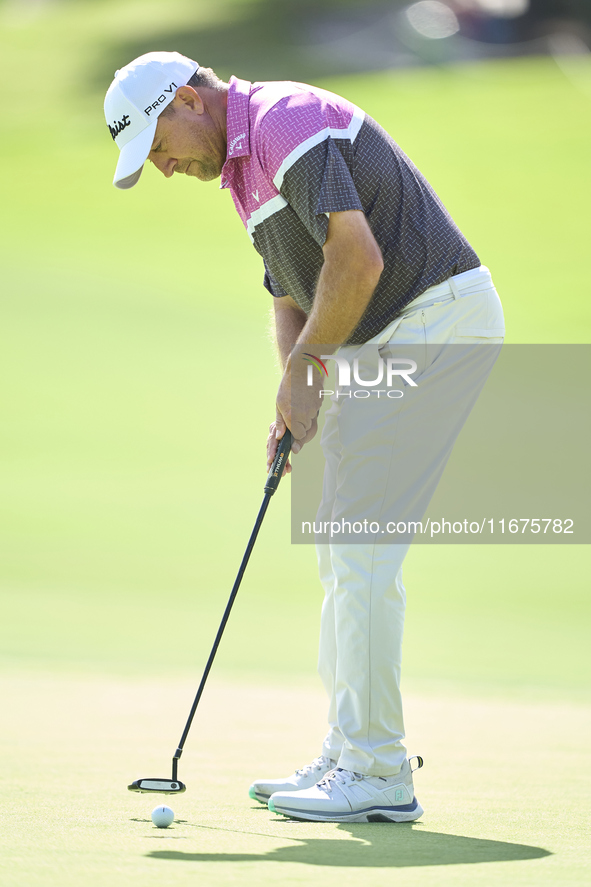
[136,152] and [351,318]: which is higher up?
[136,152]

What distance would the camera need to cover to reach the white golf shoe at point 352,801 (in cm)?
218

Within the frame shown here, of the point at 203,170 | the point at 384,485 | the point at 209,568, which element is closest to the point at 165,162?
the point at 203,170

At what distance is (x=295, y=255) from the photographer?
2393mm

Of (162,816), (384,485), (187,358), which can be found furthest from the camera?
(187,358)

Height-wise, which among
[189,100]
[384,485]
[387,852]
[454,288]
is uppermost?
[189,100]

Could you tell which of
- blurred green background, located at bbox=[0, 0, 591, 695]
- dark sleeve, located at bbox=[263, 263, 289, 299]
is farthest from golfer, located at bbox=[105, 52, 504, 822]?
blurred green background, located at bbox=[0, 0, 591, 695]

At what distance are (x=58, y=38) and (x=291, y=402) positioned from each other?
20.7m

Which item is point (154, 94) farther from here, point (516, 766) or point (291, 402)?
point (516, 766)

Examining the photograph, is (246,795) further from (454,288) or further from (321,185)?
(321,185)

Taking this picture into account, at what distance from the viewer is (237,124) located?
2320 mm

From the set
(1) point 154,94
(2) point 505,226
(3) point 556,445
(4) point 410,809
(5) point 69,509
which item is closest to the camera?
(4) point 410,809

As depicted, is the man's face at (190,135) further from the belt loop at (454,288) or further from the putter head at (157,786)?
the putter head at (157,786)

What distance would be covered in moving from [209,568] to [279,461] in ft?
12.5

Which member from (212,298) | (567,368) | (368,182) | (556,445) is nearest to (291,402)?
(368,182)
